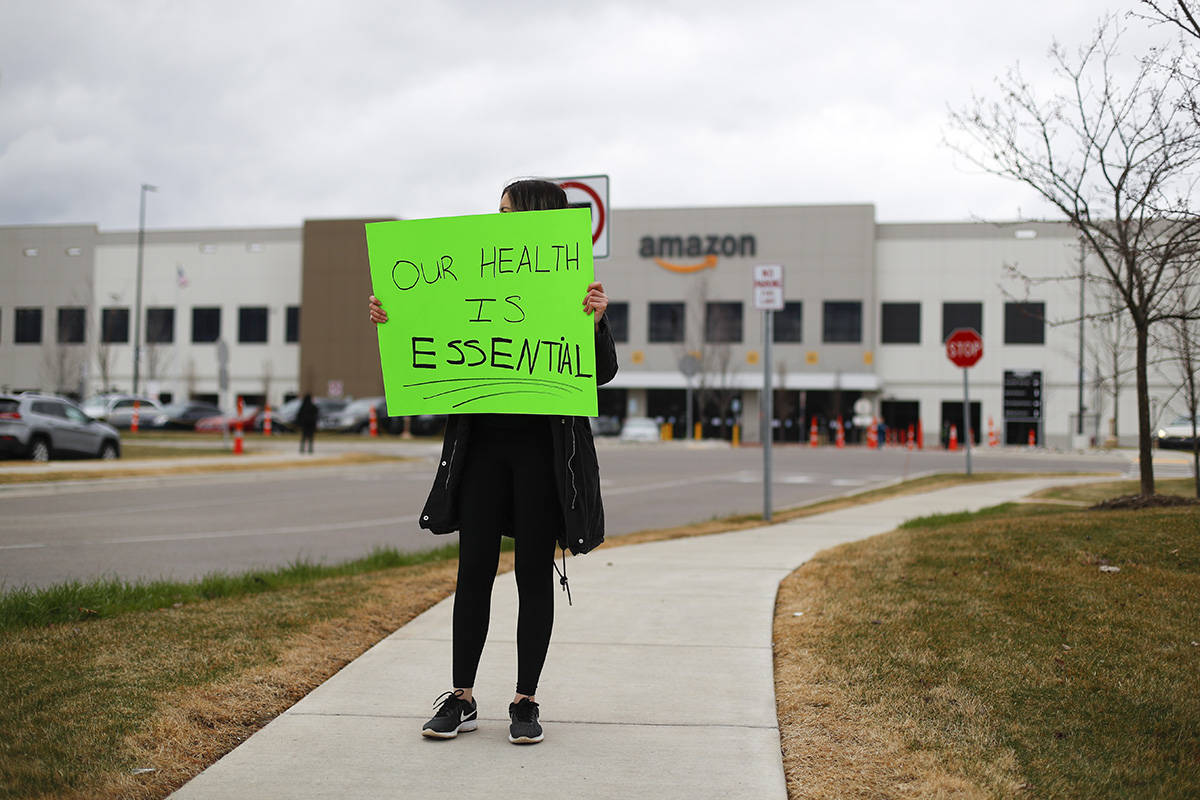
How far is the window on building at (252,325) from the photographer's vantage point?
6512 centimetres

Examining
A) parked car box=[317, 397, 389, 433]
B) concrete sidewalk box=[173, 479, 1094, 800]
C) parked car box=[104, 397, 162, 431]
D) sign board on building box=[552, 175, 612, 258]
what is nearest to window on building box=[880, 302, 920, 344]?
parked car box=[317, 397, 389, 433]

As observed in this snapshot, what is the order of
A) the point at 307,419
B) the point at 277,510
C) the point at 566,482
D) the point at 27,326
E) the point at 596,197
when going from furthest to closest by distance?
the point at 27,326, the point at 307,419, the point at 277,510, the point at 596,197, the point at 566,482

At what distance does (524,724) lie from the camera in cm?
424

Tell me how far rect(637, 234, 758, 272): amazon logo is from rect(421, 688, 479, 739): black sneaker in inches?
2170

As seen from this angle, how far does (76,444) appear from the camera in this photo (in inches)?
957

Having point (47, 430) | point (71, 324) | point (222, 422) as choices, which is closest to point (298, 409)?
point (222, 422)

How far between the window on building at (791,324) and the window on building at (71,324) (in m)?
34.9

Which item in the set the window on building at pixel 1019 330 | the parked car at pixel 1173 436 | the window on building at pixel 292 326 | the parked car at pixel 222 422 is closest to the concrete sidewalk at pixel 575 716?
the parked car at pixel 1173 436

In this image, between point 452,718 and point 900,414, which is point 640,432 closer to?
point 900,414

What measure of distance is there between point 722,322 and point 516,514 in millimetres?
54208

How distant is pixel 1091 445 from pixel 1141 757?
156ft

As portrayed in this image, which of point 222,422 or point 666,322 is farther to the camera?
point 666,322

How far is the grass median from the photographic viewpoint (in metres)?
3.83

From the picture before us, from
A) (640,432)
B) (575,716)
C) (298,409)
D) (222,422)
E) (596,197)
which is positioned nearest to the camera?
(575,716)
